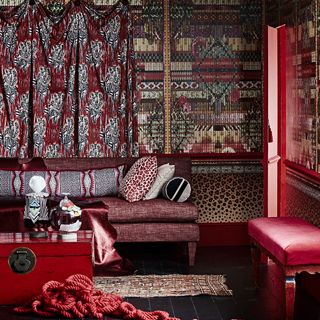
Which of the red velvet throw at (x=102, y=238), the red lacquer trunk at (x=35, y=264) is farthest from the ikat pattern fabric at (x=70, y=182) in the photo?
the red lacquer trunk at (x=35, y=264)

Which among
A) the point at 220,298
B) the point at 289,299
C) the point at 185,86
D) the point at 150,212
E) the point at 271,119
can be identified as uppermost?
the point at 185,86

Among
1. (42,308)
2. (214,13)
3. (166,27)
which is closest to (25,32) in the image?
(166,27)

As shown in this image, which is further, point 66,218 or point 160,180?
point 160,180

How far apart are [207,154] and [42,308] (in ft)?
13.8

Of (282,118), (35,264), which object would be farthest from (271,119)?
(35,264)

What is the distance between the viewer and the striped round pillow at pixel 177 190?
703 cm

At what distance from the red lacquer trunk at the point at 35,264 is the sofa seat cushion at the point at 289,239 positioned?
1172 millimetres

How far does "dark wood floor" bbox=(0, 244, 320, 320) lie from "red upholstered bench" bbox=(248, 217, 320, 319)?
38cm

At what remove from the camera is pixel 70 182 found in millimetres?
7285

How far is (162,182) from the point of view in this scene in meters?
7.18

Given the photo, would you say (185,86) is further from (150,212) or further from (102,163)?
(150,212)

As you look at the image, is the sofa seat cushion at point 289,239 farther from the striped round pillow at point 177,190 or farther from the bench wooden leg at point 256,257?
the striped round pillow at point 177,190

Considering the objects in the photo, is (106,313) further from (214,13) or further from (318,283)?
(214,13)

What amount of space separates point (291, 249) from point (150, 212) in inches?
85.5
